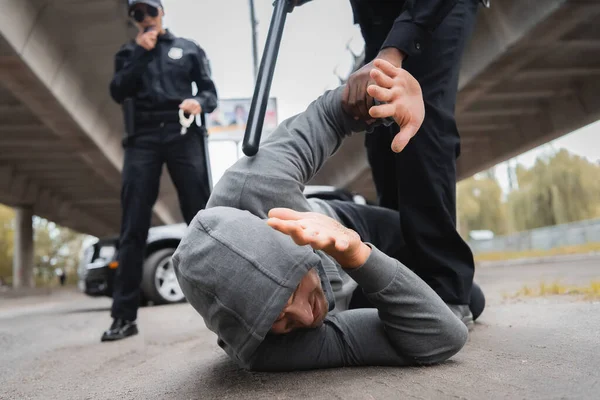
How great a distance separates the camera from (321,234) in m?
1.44

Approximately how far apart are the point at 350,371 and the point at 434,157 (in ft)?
3.05

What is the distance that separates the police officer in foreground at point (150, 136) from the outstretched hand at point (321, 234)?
2.27 meters

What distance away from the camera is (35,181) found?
20.4 metres

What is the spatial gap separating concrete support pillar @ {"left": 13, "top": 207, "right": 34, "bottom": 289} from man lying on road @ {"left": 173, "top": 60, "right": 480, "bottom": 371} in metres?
24.6

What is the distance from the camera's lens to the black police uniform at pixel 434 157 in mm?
2227

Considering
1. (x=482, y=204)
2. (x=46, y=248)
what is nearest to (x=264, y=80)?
(x=482, y=204)

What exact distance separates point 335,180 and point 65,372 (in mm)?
17418

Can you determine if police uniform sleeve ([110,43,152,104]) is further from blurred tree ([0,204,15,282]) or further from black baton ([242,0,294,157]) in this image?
blurred tree ([0,204,15,282])

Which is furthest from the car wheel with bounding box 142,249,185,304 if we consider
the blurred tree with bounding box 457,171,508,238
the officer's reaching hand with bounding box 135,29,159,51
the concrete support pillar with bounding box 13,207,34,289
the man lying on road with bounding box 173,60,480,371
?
the blurred tree with bounding box 457,171,508,238

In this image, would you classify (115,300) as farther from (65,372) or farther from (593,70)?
(593,70)

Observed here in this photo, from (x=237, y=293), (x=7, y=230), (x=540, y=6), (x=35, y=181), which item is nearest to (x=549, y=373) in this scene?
(x=237, y=293)

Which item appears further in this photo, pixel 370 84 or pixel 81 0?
pixel 81 0

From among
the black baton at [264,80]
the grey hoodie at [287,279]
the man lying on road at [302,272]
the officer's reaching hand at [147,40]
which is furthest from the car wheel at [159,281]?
the grey hoodie at [287,279]

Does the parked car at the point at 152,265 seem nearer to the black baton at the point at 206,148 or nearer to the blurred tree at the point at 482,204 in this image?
the black baton at the point at 206,148
